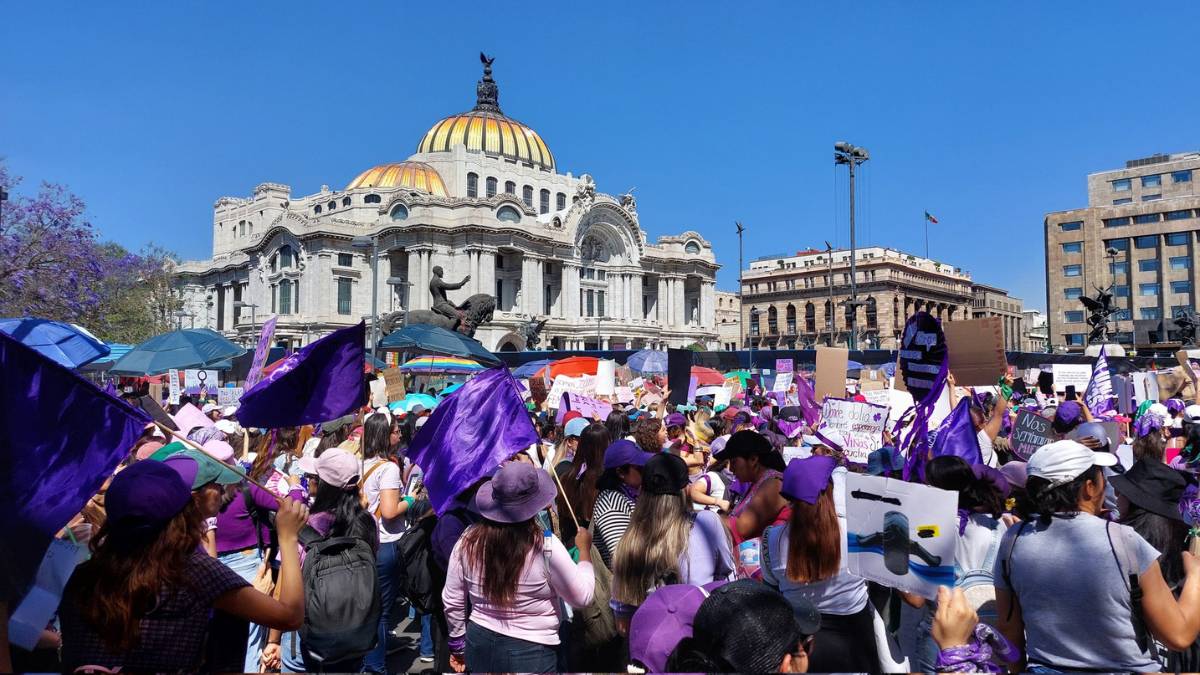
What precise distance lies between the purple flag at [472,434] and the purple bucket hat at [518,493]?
4.77 feet

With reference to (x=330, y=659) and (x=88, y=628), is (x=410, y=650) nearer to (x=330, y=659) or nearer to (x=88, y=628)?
(x=330, y=659)

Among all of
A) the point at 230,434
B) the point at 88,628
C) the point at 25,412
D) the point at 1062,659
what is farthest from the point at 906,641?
the point at 230,434

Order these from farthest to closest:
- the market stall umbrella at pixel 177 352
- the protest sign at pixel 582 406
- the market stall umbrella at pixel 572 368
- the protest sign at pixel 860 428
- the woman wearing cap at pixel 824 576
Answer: the market stall umbrella at pixel 572 368 → the market stall umbrella at pixel 177 352 → the protest sign at pixel 582 406 → the protest sign at pixel 860 428 → the woman wearing cap at pixel 824 576

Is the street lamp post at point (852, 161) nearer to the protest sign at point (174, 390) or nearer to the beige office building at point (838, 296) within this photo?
the protest sign at point (174, 390)

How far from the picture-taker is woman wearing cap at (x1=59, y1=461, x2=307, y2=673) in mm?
2484

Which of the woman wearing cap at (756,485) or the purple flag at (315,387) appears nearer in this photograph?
the woman wearing cap at (756,485)

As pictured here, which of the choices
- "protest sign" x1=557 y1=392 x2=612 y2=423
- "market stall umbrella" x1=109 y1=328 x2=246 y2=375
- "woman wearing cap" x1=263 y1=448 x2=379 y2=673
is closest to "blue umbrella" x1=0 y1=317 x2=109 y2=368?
"market stall umbrella" x1=109 y1=328 x2=246 y2=375

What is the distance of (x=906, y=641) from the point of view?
5328mm

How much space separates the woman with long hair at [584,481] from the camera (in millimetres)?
5259

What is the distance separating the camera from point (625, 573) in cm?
379

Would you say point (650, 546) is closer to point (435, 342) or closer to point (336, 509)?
point (336, 509)

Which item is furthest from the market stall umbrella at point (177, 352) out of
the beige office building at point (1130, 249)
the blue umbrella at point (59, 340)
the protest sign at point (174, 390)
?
the beige office building at point (1130, 249)

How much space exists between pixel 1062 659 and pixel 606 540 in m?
2.20

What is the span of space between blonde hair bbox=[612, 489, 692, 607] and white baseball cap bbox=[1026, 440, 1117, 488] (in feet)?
4.97
